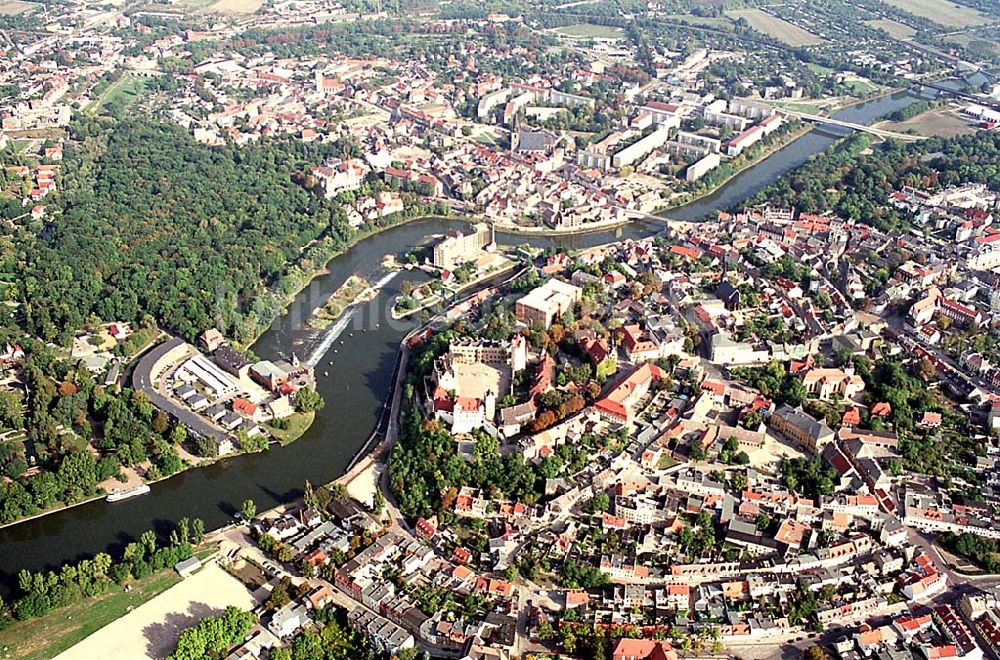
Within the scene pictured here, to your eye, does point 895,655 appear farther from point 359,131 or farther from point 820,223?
point 359,131

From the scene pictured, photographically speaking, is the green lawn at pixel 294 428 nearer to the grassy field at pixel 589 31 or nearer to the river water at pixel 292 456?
the river water at pixel 292 456

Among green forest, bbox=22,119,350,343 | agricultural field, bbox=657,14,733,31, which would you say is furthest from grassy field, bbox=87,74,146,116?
agricultural field, bbox=657,14,733,31

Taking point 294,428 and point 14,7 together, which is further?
point 14,7

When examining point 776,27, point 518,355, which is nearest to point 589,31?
point 776,27

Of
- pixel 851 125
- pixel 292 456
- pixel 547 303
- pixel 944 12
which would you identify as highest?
pixel 944 12

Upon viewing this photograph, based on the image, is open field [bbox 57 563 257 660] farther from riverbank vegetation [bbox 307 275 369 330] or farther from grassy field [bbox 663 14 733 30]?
grassy field [bbox 663 14 733 30]

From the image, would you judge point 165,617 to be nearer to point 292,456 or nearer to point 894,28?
point 292,456
